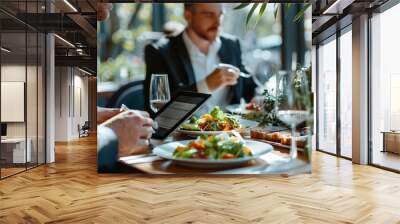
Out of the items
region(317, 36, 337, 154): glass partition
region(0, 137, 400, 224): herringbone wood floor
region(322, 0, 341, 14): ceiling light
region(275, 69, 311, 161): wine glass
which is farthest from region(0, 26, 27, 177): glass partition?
region(317, 36, 337, 154): glass partition

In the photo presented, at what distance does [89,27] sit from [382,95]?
5.47 metres

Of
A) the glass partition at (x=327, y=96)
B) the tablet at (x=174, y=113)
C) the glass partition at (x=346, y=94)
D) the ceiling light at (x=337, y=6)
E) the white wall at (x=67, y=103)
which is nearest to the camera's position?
the tablet at (x=174, y=113)

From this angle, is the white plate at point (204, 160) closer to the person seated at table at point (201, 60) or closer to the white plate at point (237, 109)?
the white plate at point (237, 109)

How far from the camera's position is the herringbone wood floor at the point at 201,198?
3.17m

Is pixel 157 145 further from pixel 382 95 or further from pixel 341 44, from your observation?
pixel 341 44

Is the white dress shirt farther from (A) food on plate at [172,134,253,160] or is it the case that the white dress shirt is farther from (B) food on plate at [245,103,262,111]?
(A) food on plate at [172,134,253,160]

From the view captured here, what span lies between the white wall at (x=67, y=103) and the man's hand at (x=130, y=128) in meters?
8.49

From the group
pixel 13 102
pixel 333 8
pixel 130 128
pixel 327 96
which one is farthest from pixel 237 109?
pixel 327 96

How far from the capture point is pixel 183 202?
3721mm

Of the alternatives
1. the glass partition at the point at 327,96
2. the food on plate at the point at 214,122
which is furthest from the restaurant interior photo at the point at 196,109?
the glass partition at the point at 327,96

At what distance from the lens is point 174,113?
4.95 meters

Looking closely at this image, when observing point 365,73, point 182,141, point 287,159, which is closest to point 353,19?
point 365,73

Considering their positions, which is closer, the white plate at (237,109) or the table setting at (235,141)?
the table setting at (235,141)

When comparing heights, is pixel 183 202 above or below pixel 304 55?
below
